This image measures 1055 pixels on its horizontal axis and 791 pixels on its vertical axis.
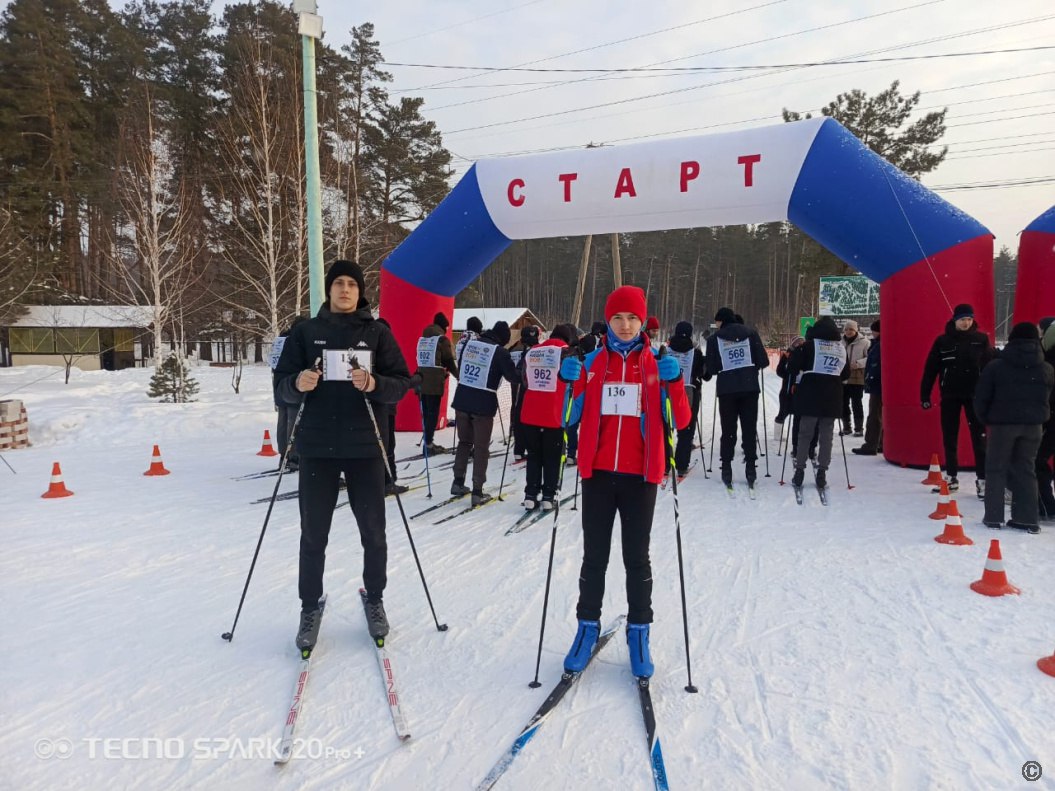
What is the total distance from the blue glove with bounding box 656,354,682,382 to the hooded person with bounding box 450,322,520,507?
11.3 feet

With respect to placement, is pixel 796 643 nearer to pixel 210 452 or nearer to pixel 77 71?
pixel 210 452

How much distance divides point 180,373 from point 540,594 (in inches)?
525

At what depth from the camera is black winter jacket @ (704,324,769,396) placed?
23.4 ft

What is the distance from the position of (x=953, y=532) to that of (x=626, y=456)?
3741 mm

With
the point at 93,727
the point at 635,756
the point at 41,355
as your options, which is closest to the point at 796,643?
the point at 635,756

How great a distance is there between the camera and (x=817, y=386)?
269 inches

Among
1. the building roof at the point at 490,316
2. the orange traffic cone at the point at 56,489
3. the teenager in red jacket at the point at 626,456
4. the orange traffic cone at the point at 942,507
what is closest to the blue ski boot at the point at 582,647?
the teenager in red jacket at the point at 626,456

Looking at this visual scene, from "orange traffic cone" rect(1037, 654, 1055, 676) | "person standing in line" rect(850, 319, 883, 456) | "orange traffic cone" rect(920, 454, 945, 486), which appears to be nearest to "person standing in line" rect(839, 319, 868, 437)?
"person standing in line" rect(850, 319, 883, 456)

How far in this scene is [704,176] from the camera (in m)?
8.31

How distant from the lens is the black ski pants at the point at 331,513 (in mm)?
3369

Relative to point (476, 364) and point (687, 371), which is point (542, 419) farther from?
point (687, 371)

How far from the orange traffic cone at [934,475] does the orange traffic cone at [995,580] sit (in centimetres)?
303

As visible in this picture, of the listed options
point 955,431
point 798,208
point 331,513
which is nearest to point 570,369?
point 331,513

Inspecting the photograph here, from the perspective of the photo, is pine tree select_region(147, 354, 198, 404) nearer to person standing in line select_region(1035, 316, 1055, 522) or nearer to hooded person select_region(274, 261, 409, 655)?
hooded person select_region(274, 261, 409, 655)
